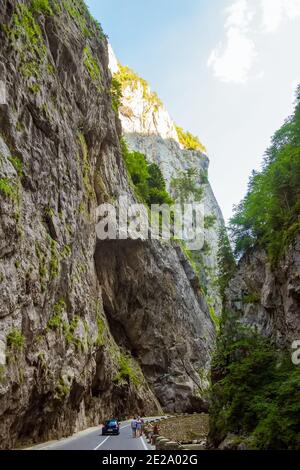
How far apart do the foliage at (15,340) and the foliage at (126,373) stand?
70.2ft

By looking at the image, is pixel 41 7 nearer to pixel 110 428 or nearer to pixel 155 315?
pixel 110 428

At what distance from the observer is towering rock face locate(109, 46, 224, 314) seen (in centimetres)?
8744

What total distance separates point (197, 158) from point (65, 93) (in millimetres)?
81484

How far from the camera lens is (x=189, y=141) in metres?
112

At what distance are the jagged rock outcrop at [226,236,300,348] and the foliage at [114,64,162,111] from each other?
75.3 metres

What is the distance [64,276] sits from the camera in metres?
25.0

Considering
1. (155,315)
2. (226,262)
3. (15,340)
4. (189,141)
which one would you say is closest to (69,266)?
(15,340)

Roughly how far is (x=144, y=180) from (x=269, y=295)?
128ft

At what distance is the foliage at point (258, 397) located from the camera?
533 inches

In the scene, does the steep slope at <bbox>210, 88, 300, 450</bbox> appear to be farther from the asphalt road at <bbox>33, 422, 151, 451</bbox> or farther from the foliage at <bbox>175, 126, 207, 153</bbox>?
the foliage at <bbox>175, 126, 207, 153</bbox>

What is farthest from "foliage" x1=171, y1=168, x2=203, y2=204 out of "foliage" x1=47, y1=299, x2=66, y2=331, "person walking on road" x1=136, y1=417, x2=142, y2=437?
Answer: "person walking on road" x1=136, y1=417, x2=142, y2=437

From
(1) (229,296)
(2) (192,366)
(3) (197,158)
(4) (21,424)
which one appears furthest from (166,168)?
(4) (21,424)

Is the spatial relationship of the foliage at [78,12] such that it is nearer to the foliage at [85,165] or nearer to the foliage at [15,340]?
the foliage at [85,165]

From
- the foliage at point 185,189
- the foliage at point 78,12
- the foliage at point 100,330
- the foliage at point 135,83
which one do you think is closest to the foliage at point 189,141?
the foliage at point 135,83
